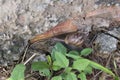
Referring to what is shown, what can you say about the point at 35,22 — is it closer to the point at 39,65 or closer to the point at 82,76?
the point at 39,65

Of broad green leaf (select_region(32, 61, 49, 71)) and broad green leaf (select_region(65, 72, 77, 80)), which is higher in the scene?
broad green leaf (select_region(32, 61, 49, 71))

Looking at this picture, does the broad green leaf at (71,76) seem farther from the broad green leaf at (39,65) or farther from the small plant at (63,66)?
the broad green leaf at (39,65)

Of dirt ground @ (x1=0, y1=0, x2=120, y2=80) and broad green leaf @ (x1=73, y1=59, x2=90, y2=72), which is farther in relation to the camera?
dirt ground @ (x1=0, y1=0, x2=120, y2=80)

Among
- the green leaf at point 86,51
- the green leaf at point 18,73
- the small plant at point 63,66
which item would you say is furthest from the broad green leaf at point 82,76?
the green leaf at point 18,73

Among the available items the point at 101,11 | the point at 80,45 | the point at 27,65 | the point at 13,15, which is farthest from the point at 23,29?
the point at 101,11

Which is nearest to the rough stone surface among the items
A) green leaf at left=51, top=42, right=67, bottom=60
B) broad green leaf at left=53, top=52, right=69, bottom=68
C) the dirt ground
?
the dirt ground

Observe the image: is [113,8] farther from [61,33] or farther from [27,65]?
[27,65]

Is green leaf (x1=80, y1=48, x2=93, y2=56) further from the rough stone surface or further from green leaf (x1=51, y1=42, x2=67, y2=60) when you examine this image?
the rough stone surface
